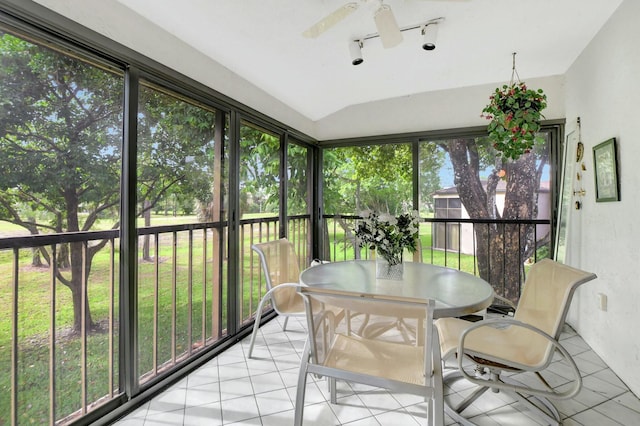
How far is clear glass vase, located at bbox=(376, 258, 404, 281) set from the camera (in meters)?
2.02

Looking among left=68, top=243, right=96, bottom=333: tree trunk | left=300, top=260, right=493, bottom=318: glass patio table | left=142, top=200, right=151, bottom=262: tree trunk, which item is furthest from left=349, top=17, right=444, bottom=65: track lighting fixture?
left=68, top=243, right=96, bottom=333: tree trunk

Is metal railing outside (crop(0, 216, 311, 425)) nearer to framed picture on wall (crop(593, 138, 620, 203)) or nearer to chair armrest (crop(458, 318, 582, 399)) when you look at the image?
chair armrest (crop(458, 318, 582, 399))

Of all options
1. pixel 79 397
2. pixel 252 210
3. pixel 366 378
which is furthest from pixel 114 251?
pixel 366 378

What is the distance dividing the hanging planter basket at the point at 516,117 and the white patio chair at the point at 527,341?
4.34ft

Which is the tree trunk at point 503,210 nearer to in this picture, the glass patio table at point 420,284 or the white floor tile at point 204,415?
the glass patio table at point 420,284

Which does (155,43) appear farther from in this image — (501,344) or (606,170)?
(606,170)

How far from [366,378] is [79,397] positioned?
5.40 ft

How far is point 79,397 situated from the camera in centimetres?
171

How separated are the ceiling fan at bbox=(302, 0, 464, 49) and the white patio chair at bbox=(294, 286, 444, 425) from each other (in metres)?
1.43

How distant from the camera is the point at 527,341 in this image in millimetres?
1713

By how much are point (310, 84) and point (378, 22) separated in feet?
4.72

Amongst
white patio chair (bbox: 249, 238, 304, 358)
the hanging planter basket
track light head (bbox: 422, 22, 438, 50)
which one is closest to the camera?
track light head (bbox: 422, 22, 438, 50)

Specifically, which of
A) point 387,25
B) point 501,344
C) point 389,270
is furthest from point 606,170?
point 387,25

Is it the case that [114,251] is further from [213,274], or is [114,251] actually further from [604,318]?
[604,318]
